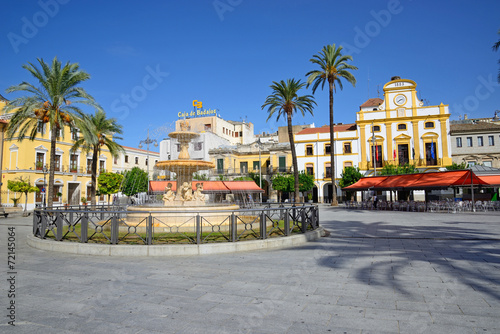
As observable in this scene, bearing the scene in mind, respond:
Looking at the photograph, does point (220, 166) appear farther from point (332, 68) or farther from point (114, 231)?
point (114, 231)

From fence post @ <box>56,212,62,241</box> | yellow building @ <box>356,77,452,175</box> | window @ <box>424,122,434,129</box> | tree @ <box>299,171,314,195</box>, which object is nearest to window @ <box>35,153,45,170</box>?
tree @ <box>299,171,314,195</box>

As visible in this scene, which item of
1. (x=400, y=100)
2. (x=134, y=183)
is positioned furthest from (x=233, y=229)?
(x=134, y=183)

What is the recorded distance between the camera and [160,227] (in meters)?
9.31

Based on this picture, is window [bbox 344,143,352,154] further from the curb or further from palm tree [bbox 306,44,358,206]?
the curb

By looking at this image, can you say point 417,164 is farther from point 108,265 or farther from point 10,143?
point 10,143

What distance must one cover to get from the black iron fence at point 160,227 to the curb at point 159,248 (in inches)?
11.2

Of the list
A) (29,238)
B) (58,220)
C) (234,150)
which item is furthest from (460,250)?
(234,150)

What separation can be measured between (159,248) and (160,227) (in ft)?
3.42

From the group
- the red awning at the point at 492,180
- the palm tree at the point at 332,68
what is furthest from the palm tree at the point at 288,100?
the red awning at the point at 492,180

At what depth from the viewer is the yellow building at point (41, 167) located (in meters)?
37.2

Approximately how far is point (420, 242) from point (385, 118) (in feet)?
121

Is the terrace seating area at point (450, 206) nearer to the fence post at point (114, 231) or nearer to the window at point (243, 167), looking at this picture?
the fence post at point (114, 231)

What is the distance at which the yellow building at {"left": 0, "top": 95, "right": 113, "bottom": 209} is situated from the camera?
122ft

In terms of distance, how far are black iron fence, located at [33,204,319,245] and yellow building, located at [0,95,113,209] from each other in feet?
93.7
